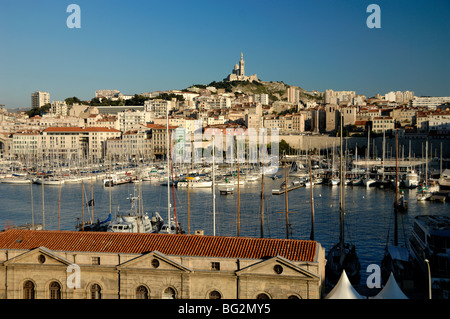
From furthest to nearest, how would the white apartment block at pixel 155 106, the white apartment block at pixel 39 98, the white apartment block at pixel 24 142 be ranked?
the white apartment block at pixel 39 98 < the white apartment block at pixel 155 106 < the white apartment block at pixel 24 142

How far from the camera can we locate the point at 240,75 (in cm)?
8006

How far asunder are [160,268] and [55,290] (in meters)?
1.43

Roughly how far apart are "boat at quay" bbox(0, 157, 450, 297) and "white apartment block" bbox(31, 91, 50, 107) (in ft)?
178

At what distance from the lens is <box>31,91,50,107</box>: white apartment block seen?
253ft

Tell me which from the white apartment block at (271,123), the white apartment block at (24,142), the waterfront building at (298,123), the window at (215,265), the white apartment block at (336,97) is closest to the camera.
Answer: the window at (215,265)

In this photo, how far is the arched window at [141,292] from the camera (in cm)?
660

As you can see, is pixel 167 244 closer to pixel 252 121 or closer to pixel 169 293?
pixel 169 293

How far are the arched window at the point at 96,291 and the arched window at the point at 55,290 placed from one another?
1.50ft

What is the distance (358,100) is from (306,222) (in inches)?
2072

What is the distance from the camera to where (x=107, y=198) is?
20828 millimetres

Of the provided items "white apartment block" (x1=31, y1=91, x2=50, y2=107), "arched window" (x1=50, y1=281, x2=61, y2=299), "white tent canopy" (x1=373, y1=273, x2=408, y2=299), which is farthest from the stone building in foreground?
"white apartment block" (x1=31, y1=91, x2=50, y2=107)

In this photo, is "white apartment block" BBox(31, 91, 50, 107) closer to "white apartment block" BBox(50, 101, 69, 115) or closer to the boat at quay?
"white apartment block" BBox(50, 101, 69, 115)

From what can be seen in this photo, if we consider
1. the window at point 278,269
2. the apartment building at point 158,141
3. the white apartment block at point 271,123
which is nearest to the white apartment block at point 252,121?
the white apartment block at point 271,123

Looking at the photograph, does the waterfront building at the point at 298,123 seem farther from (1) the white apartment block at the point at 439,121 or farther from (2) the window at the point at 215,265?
(2) the window at the point at 215,265
